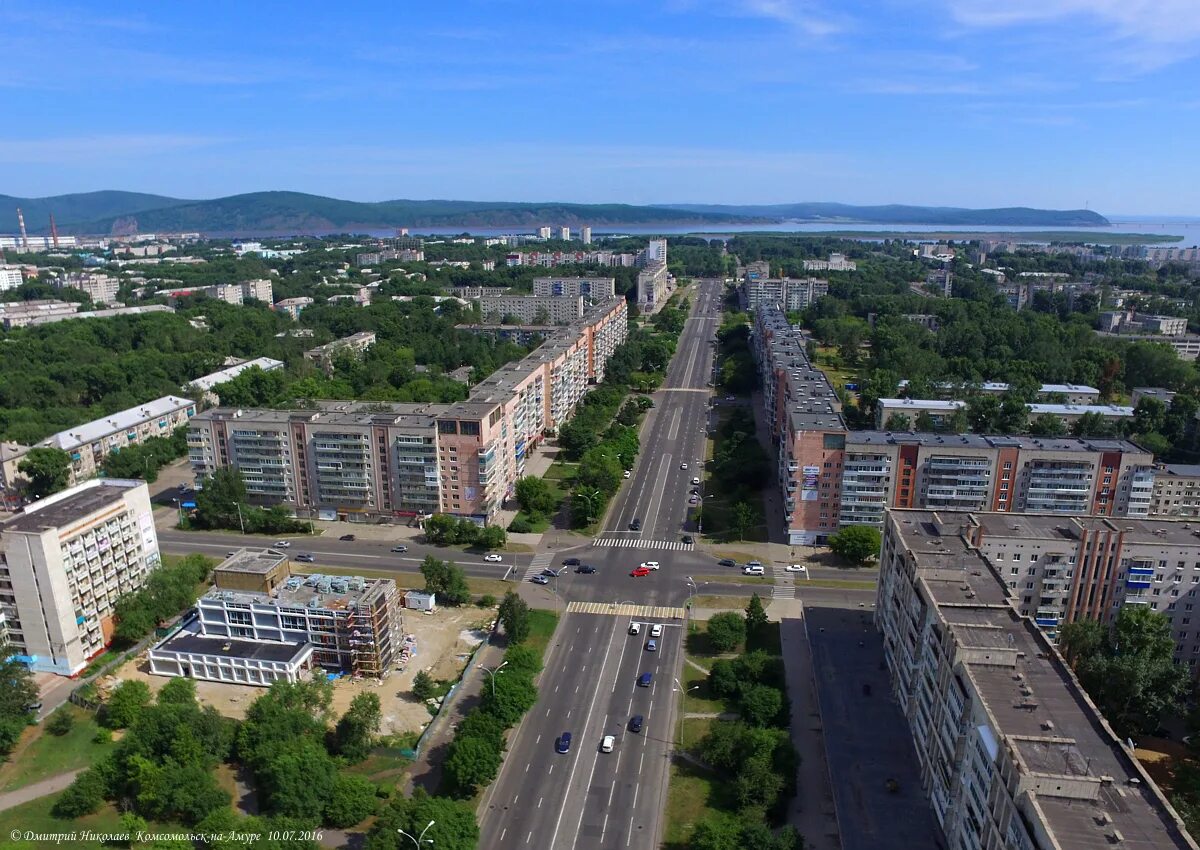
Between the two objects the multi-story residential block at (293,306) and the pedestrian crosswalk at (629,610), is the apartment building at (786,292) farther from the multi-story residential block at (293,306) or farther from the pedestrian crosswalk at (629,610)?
the pedestrian crosswalk at (629,610)

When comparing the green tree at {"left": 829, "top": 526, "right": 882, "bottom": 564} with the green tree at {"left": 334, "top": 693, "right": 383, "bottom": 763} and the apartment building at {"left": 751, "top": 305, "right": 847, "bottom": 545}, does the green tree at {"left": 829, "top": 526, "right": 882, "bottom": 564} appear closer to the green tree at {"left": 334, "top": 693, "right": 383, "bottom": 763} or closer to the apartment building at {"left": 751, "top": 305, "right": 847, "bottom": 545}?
the apartment building at {"left": 751, "top": 305, "right": 847, "bottom": 545}

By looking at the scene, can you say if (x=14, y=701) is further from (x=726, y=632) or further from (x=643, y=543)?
(x=643, y=543)

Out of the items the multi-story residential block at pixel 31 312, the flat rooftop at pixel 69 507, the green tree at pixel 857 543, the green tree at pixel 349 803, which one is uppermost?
the flat rooftop at pixel 69 507

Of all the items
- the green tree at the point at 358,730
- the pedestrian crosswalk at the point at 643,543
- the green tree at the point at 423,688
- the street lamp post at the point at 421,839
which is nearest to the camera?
the street lamp post at the point at 421,839

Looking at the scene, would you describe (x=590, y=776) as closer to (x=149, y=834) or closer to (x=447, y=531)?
(x=149, y=834)

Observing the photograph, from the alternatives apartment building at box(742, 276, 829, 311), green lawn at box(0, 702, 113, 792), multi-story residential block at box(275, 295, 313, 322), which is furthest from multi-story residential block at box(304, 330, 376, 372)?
apartment building at box(742, 276, 829, 311)

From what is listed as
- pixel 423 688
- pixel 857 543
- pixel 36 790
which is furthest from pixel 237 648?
pixel 857 543

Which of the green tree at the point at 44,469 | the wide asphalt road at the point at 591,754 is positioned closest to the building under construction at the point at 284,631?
the wide asphalt road at the point at 591,754
